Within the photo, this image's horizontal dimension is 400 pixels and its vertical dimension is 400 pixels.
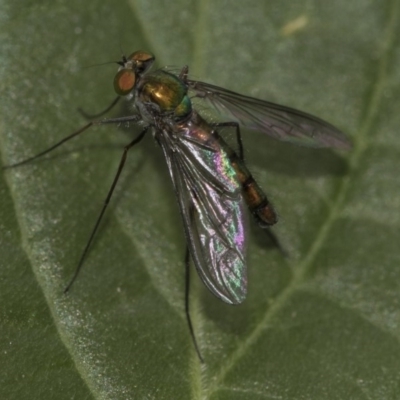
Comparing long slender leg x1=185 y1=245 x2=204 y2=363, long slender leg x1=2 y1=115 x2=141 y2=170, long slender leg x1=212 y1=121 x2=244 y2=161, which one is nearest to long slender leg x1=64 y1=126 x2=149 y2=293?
long slender leg x1=2 y1=115 x2=141 y2=170

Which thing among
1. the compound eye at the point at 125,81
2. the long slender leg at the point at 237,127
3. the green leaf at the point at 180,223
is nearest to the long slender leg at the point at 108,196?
the green leaf at the point at 180,223

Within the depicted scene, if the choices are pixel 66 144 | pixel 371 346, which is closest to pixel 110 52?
pixel 66 144

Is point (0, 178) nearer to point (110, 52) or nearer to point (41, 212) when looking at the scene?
point (41, 212)

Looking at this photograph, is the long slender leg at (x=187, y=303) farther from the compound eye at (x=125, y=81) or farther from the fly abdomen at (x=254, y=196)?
the compound eye at (x=125, y=81)

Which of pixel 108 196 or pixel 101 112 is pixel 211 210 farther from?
pixel 101 112

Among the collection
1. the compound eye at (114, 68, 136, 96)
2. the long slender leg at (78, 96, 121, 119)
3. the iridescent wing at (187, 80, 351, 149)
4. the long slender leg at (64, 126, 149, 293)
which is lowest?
the iridescent wing at (187, 80, 351, 149)

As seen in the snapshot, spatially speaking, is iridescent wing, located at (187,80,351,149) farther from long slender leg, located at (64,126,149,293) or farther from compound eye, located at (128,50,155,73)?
long slender leg, located at (64,126,149,293)
